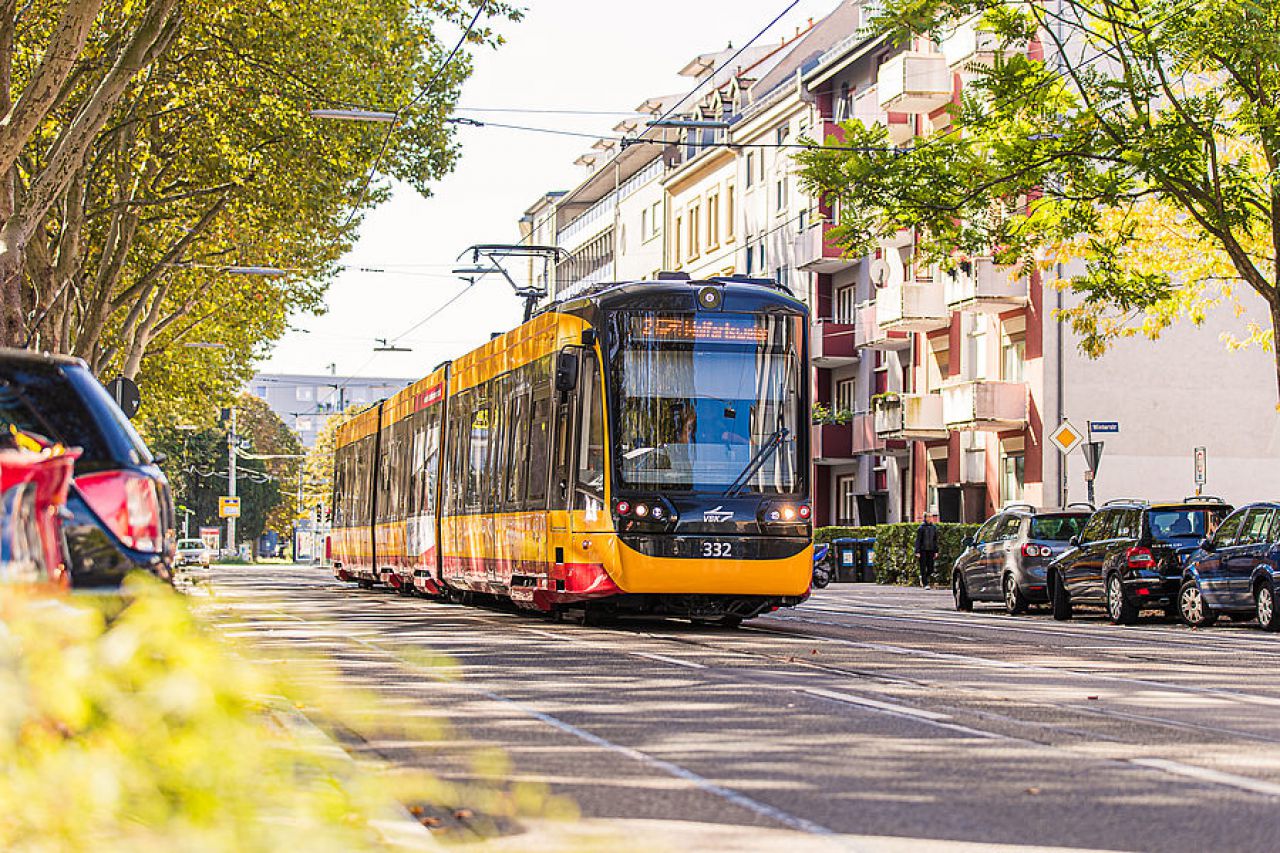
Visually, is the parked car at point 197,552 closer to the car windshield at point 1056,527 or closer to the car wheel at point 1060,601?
the car windshield at point 1056,527

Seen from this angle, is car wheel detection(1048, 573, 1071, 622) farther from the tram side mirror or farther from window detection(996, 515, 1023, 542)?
the tram side mirror

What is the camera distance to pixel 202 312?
55750mm

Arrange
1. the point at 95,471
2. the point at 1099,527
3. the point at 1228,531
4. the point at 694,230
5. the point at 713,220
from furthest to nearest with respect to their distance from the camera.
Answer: the point at 694,230 → the point at 713,220 → the point at 1099,527 → the point at 1228,531 → the point at 95,471

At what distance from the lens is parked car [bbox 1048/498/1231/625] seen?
26156 mm

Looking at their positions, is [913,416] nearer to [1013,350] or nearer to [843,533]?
[843,533]

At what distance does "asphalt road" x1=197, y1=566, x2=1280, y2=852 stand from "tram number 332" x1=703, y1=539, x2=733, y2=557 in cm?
78

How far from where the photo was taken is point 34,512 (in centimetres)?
690

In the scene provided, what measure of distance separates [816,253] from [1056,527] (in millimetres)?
29577

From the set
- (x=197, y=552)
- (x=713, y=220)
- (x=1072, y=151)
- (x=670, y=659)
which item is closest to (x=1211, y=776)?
(x=670, y=659)

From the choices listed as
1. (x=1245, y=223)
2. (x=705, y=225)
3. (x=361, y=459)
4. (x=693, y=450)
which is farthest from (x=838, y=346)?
(x=693, y=450)

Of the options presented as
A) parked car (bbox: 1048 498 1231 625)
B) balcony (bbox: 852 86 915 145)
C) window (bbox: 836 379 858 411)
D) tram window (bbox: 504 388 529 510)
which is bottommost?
parked car (bbox: 1048 498 1231 625)

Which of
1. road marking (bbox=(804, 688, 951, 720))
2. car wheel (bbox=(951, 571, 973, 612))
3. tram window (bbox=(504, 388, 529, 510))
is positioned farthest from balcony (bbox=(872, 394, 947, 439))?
road marking (bbox=(804, 688, 951, 720))

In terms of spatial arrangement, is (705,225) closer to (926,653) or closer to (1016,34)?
(1016,34)

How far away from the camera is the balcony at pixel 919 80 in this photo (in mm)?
52531
